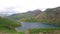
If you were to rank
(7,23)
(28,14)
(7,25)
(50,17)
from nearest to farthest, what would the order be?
(7,25), (7,23), (28,14), (50,17)

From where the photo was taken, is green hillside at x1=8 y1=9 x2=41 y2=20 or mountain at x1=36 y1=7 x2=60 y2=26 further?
mountain at x1=36 y1=7 x2=60 y2=26

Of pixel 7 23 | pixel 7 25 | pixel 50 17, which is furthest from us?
Answer: pixel 50 17

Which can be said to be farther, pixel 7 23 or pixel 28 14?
pixel 28 14

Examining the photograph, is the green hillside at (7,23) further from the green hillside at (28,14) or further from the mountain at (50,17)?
the mountain at (50,17)

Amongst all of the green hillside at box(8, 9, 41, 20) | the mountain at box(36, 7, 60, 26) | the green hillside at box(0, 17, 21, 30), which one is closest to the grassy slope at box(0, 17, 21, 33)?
the green hillside at box(0, 17, 21, 30)

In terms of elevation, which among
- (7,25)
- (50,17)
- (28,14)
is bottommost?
(50,17)

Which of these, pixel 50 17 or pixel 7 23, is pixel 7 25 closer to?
pixel 7 23

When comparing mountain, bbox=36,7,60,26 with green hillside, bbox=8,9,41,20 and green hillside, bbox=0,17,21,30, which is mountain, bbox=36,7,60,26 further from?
green hillside, bbox=0,17,21,30

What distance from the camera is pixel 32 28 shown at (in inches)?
372

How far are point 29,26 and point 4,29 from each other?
5.35ft

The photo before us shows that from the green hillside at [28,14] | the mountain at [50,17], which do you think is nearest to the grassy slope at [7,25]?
the green hillside at [28,14]

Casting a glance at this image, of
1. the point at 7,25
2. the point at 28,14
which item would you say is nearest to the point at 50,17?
the point at 28,14

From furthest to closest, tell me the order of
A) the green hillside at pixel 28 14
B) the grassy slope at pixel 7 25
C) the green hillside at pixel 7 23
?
the green hillside at pixel 28 14 < the green hillside at pixel 7 23 < the grassy slope at pixel 7 25

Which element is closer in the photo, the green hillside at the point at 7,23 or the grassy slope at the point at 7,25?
the grassy slope at the point at 7,25
